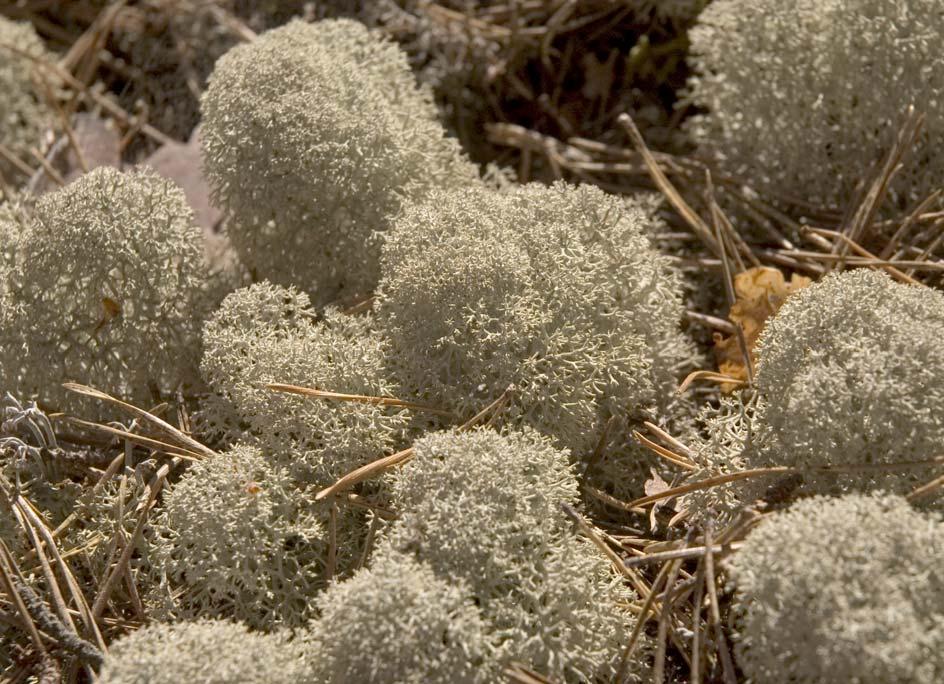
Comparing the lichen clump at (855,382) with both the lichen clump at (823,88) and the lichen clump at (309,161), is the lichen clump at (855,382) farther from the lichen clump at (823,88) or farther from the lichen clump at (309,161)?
the lichen clump at (309,161)

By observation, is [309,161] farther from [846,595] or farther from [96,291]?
[846,595]

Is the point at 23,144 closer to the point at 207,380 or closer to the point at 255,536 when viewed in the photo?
the point at 207,380

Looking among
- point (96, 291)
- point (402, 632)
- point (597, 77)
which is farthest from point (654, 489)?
point (597, 77)

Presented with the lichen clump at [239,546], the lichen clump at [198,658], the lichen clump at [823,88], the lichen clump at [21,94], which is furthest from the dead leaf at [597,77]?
the lichen clump at [198,658]

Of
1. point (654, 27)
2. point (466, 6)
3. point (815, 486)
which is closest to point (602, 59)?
point (654, 27)

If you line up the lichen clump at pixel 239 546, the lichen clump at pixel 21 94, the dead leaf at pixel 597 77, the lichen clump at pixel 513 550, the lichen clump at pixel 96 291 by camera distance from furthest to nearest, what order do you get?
the dead leaf at pixel 597 77 → the lichen clump at pixel 21 94 → the lichen clump at pixel 96 291 → the lichen clump at pixel 239 546 → the lichen clump at pixel 513 550

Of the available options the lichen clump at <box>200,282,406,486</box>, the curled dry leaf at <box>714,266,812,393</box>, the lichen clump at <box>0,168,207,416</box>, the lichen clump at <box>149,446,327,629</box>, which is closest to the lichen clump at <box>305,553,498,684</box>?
the lichen clump at <box>149,446,327,629</box>
